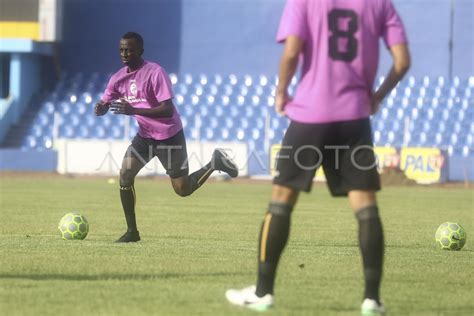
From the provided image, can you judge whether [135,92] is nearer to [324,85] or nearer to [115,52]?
[324,85]

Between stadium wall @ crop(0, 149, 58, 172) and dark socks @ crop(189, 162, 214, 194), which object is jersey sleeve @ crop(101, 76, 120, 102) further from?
stadium wall @ crop(0, 149, 58, 172)

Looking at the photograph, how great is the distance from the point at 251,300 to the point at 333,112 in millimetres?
1291

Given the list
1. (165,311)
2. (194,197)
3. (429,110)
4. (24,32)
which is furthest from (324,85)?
(24,32)

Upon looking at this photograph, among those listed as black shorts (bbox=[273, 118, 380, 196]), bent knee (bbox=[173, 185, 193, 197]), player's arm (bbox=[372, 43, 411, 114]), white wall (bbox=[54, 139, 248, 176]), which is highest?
player's arm (bbox=[372, 43, 411, 114])

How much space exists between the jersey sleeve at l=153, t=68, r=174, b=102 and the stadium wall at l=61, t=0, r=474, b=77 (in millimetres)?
27645

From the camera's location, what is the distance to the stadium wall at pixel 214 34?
38.2m

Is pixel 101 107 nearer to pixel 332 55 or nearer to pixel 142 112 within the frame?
pixel 142 112

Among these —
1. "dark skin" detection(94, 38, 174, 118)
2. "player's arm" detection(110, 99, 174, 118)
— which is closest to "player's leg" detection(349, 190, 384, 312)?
"player's arm" detection(110, 99, 174, 118)

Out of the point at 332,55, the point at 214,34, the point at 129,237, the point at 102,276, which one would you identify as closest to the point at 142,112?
the point at 129,237

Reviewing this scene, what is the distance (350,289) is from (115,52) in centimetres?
3383

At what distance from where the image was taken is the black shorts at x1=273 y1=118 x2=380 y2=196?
267 inches

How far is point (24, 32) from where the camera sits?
39406mm

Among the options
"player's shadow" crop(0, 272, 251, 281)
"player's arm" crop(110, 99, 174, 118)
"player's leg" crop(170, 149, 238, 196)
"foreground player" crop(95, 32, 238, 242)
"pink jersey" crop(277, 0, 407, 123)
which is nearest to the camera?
"pink jersey" crop(277, 0, 407, 123)

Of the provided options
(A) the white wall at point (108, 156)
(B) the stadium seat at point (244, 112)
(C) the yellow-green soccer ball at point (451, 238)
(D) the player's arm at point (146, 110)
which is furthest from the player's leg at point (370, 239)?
(B) the stadium seat at point (244, 112)
